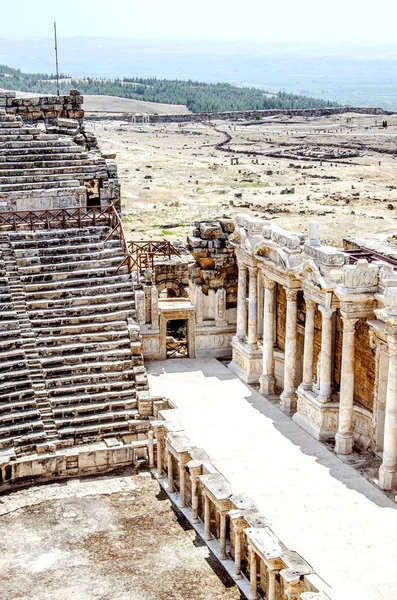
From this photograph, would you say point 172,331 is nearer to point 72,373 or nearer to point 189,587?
point 72,373

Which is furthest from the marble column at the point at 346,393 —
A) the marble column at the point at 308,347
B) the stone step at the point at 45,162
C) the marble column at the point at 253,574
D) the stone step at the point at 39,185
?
the stone step at the point at 45,162

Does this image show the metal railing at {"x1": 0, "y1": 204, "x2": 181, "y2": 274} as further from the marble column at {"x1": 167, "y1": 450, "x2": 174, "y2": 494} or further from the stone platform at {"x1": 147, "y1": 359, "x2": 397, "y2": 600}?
the marble column at {"x1": 167, "y1": 450, "x2": 174, "y2": 494}

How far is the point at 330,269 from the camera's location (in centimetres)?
2202

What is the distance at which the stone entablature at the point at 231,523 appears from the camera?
647 inches

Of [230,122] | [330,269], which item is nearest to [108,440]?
[330,269]

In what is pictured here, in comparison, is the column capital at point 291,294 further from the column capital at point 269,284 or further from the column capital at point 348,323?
the column capital at point 348,323

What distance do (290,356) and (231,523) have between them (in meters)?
6.98

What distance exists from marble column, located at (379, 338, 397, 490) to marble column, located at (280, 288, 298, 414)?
484 cm

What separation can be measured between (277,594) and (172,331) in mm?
18139

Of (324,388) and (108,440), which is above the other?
(324,388)

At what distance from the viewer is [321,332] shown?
23.5 metres

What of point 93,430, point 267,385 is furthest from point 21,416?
point 267,385

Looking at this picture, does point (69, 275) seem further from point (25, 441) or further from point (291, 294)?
point (291, 294)

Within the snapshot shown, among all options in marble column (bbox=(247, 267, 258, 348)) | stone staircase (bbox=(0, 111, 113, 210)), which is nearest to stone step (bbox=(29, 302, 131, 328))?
marble column (bbox=(247, 267, 258, 348))
